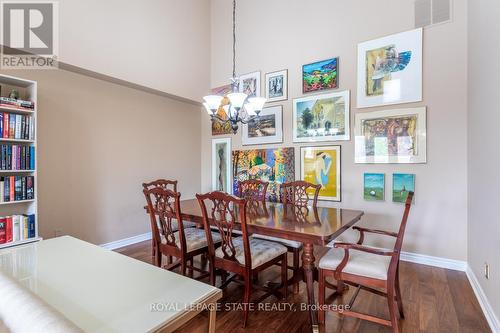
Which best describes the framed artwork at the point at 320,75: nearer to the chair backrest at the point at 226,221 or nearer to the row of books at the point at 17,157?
the chair backrest at the point at 226,221

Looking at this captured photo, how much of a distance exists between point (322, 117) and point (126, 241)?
357cm

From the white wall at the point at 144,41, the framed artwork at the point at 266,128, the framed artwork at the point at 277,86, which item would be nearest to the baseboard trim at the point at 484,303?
the framed artwork at the point at 266,128

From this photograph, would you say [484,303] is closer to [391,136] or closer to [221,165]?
[391,136]

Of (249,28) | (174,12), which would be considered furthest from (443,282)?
(174,12)

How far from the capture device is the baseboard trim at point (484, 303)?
1816 mm

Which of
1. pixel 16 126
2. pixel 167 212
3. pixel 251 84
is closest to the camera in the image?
pixel 167 212

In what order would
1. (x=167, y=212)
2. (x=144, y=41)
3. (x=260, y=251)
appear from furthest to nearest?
(x=144, y=41)
(x=167, y=212)
(x=260, y=251)

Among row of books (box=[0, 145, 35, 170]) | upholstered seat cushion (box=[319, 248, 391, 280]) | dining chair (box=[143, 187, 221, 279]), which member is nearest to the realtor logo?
row of books (box=[0, 145, 35, 170])

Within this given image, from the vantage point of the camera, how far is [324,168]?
373 cm

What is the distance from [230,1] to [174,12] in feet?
3.80

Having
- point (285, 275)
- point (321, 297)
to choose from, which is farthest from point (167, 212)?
point (321, 297)

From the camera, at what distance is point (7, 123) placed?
8.08 ft

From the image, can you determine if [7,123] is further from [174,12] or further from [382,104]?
[382,104]

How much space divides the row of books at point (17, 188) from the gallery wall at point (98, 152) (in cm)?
48
